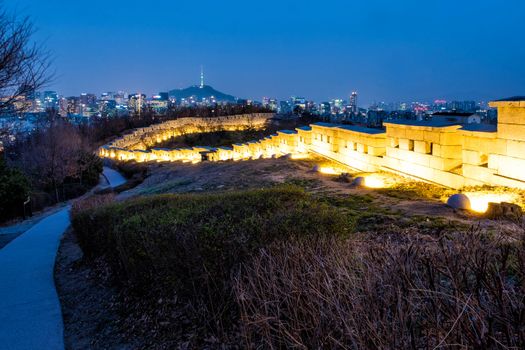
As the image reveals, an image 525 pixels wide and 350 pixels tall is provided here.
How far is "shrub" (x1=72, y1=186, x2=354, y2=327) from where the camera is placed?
15.2 ft

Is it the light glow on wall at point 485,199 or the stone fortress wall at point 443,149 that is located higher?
the stone fortress wall at point 443,149

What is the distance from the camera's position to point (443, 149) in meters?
9.98

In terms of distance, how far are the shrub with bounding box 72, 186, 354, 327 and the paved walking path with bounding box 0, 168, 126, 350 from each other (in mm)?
1308

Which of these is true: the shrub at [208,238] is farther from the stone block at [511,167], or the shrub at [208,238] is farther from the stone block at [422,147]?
the stone block at [422,147]

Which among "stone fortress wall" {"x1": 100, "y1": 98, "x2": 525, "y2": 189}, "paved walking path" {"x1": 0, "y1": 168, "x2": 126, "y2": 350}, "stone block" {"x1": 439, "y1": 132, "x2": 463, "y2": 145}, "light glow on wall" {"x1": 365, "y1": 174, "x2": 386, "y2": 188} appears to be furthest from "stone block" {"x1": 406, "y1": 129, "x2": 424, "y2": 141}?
"paved walking path" {"x1": 0, "y1": 168, "x2": 126, "y2": 350}

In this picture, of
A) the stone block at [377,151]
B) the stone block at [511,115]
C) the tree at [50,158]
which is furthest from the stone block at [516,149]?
the tree at [50,158]

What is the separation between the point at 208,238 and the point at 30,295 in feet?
16.0

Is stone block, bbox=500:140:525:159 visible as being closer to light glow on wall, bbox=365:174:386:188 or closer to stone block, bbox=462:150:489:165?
stone block, bbox=462:150:489:165

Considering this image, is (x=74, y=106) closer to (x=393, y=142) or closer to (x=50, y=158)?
(x=50, y=158)

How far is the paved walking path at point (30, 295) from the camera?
5.69 metres

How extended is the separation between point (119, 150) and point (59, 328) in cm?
3867

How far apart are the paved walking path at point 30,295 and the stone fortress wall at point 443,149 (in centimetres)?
902

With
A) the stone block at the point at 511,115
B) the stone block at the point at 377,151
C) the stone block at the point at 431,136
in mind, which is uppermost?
the stone block at the point at 511,115

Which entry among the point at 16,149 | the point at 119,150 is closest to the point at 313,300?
the point at 16,149
